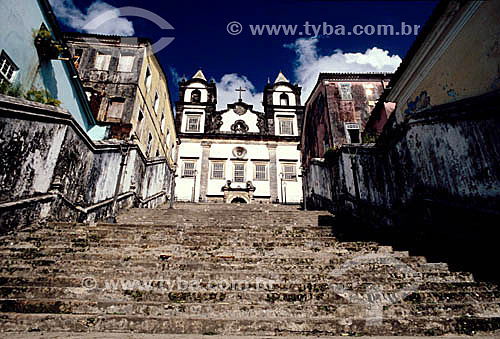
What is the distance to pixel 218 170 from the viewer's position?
24234 millimetres

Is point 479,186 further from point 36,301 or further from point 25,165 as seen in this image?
point 25,165

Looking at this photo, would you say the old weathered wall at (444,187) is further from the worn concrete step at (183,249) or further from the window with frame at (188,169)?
the window with frame at (188,169)

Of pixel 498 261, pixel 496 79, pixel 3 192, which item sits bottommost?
pixel 498 261

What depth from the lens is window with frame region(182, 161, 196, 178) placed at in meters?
23.7

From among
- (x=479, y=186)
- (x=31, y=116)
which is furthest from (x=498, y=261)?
(x=31, y=116)

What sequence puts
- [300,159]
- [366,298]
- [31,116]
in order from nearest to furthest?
[366,298] < [31,116] < [300,159]

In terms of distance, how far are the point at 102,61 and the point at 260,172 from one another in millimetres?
15528

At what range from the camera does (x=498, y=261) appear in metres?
3.75

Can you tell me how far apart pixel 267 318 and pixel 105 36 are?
20.4m

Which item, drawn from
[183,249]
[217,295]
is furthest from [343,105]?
[217,295]

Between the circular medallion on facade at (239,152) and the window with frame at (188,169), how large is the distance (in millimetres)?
4269

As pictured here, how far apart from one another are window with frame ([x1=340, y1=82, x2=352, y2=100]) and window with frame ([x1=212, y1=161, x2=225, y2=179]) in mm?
12546

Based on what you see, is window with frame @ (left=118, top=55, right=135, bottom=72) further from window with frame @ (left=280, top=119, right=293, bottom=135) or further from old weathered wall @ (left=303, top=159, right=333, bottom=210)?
window with frame @ (left=280, top=119, right=293, bottom=135)

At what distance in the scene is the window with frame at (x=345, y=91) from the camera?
19078 millimetres
